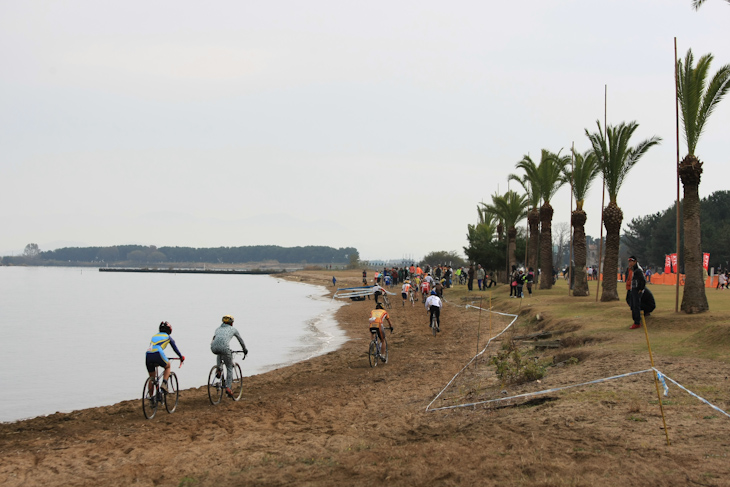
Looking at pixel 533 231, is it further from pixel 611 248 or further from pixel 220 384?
pixel 220 384

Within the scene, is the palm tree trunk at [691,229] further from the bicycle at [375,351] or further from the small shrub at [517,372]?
the bicycle at [375,351]

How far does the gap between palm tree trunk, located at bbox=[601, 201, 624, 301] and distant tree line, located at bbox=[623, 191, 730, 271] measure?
132 ft

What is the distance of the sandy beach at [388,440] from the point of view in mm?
6539

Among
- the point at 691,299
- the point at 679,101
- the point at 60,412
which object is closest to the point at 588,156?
the point at 679,101

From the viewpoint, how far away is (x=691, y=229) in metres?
18.1

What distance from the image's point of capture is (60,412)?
537 inches

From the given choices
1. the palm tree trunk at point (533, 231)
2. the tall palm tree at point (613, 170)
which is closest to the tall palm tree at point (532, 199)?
the palm tree trunk at point (533, 231)

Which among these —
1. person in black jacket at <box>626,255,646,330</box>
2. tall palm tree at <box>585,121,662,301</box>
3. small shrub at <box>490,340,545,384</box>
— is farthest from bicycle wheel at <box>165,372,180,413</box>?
tall palm tree at <box>585,121,662,301</box>

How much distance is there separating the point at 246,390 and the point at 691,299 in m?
12.0

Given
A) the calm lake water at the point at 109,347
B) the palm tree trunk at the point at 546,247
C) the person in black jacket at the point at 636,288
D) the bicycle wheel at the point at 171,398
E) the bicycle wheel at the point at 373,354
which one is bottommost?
the calm lake water at the point at 109,347

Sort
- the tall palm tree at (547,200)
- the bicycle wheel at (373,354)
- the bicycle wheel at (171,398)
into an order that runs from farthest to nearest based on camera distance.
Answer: the tall palm tree at (547,200), the bicycle wheel at (373,354), the bicycle wheel at (171,398)

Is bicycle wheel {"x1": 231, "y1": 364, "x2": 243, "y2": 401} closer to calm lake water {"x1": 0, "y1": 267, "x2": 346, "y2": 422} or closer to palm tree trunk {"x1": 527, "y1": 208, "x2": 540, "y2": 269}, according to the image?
calm lake water {"x1": 0, "y1": 267, "x2": 346, "y2": 422}

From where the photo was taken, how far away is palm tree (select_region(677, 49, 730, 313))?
17656 mm

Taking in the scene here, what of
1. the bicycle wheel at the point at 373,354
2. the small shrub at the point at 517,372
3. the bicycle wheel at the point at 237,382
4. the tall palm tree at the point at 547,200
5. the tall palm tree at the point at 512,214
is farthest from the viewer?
the tall palm tree at the point at 512,214
